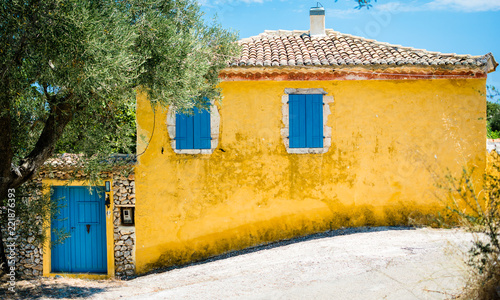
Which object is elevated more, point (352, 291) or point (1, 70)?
point (1, 70)

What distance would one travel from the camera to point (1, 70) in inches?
217

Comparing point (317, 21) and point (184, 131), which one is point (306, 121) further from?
point (317, 21)

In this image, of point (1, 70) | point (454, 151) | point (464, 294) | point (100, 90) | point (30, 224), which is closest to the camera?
point (464, 294)

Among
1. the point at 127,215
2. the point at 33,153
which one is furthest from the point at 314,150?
→ the point at 33,153

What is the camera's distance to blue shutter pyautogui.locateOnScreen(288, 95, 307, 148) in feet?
31.0

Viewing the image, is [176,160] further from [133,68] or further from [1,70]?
[1,70]

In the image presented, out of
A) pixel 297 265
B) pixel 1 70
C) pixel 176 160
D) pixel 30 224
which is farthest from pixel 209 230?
pixel 1 70

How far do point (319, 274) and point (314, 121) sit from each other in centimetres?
382

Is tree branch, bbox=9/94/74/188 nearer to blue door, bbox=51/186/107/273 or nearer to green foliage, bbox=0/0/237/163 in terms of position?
green foliage, bbox=0/0/237/163

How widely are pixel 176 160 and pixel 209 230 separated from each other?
1.68m

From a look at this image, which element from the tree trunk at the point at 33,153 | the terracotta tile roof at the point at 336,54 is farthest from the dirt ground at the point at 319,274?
the terracotta tile roof at the point at 336,54

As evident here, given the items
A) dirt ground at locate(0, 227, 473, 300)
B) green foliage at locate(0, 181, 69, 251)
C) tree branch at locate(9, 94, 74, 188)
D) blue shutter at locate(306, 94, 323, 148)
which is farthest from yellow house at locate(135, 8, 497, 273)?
tree branch at locate(9, 94, 74, 188)

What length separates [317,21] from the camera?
38.1 ft

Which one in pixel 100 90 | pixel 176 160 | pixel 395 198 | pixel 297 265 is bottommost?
pixel 297 265
